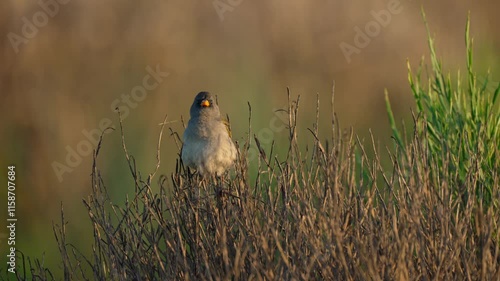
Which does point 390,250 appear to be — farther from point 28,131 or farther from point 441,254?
point 28,131

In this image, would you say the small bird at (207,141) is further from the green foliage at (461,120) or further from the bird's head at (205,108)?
the green foliage at (461,120)

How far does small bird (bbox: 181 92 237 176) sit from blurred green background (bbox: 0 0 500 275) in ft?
10.3

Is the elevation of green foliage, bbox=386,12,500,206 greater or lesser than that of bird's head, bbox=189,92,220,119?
lesser

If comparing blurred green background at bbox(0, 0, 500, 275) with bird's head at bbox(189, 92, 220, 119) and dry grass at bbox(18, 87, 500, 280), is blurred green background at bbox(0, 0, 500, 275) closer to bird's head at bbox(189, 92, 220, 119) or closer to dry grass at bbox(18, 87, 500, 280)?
bird's head at bbox(189, 92, 220, 119)

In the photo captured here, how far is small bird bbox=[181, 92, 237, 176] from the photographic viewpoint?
20.2 feet

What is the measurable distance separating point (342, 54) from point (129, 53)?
258 centimetres

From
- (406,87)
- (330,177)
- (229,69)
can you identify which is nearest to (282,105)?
(229,69)

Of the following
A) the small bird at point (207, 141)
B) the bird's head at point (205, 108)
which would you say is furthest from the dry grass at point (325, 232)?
the bird's head at point (205, 108)

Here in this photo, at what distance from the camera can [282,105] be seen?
10336 mm

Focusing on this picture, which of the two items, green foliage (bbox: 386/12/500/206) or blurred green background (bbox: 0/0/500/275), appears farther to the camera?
blurred green background (bbox: 0/0/500/275)

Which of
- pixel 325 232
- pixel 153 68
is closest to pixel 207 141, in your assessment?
pixel 325 232

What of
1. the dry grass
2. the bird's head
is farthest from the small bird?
the dry grass

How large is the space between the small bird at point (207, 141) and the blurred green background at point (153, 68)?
10.3 ft

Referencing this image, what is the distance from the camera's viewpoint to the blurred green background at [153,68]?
1007cm
